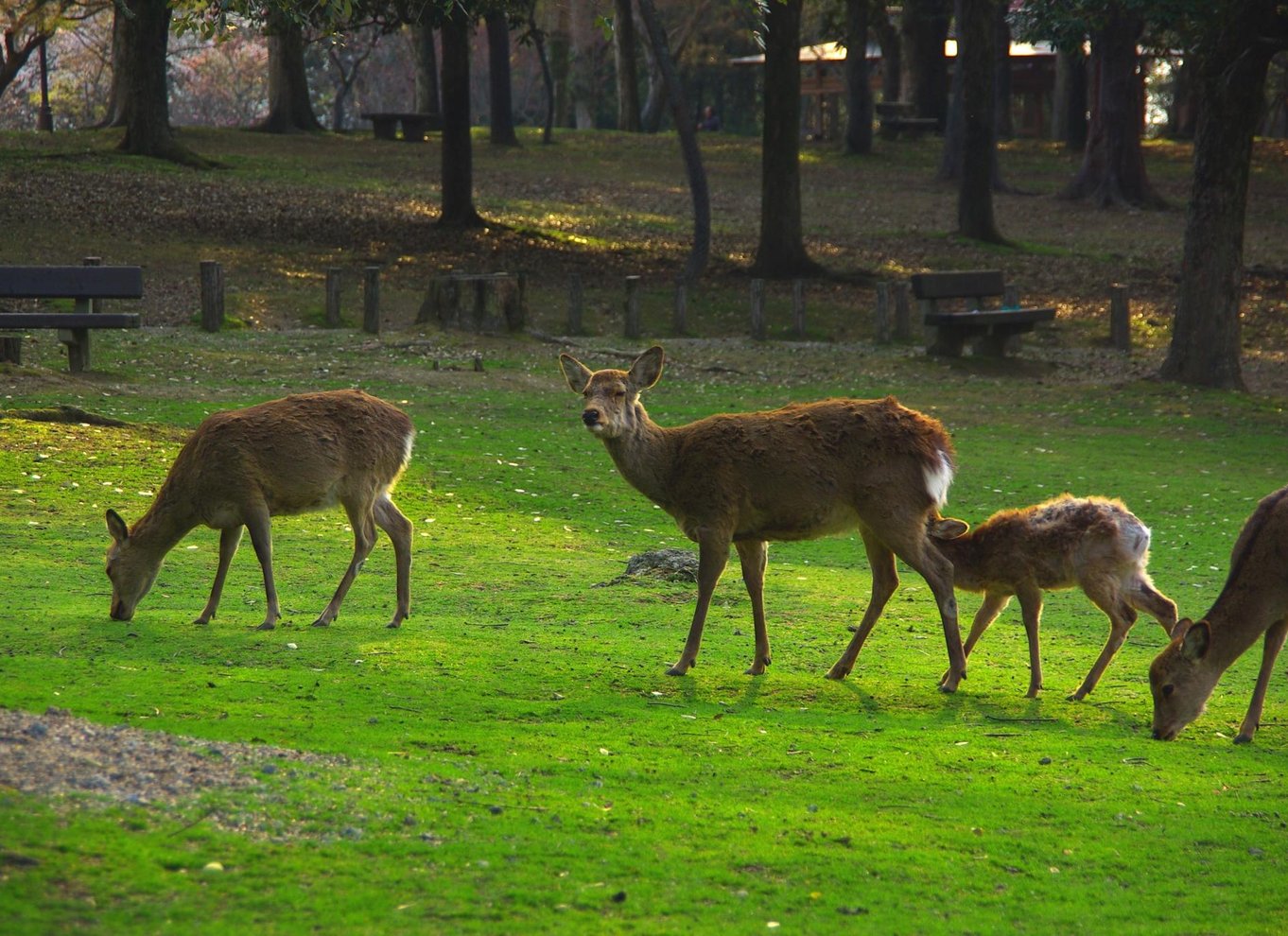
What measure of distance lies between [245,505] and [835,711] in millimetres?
3772

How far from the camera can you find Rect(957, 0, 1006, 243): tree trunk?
34719mm

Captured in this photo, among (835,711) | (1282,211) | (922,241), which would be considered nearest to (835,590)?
(835,711)

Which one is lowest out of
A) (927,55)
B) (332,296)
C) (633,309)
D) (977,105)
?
(633,309)

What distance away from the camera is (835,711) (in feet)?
26.9

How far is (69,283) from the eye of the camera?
19.8 metres

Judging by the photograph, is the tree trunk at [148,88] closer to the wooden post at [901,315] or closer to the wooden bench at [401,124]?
the wooden bench at [401,124]

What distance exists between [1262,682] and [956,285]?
62.2ft

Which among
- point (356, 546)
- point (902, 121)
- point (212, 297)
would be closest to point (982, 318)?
point (212, 297)

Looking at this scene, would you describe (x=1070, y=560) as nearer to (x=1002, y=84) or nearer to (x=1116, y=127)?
(x=1116, y=127)

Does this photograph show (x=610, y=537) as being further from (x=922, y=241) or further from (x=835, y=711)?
(x=922, y=241)

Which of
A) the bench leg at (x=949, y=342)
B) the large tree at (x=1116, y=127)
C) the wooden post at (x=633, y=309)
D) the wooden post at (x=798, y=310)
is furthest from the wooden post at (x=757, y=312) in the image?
the large tree at (x=1116, y=127)

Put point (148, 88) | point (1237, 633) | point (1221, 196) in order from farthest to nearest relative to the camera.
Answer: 1. point (148, 88)
2. point (1221, 196)
3. point (1237, 633)

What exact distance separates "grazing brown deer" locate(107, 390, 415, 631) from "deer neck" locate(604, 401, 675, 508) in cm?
166

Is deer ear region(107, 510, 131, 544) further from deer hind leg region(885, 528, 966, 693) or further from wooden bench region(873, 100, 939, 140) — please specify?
wooden bench region(873, 100, 939, 140)
